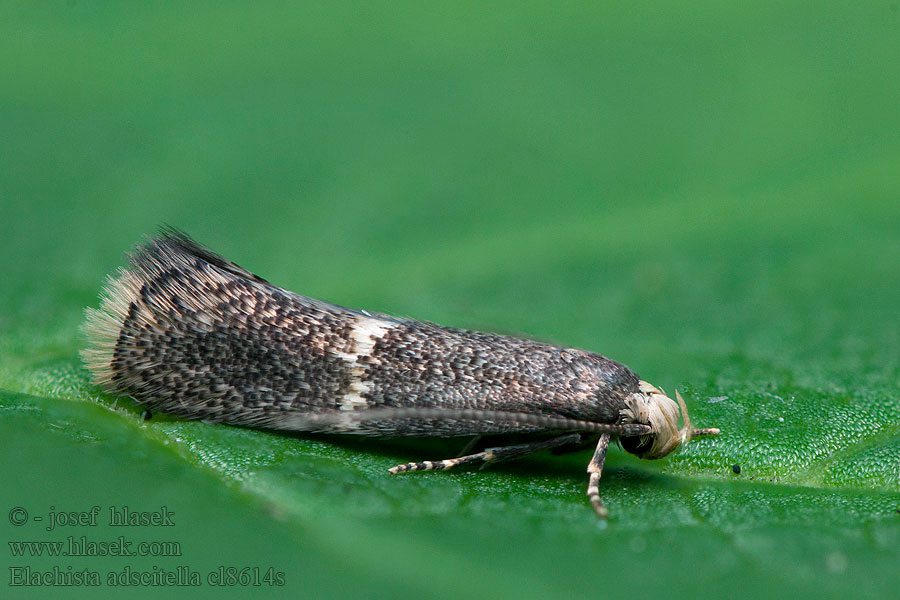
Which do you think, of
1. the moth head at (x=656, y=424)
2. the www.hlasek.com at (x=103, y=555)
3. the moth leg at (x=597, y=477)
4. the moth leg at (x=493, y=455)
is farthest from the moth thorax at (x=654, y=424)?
the www.hlasek.com at (x=103, y=555)

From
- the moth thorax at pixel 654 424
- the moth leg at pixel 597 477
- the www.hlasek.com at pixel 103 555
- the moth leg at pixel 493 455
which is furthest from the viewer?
the moth thorax at pixel 654 424

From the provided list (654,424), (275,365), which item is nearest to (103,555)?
(275,365)

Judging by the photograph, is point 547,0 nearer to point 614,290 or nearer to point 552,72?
point 552,72

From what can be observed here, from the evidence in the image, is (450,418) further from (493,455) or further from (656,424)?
(656,424)

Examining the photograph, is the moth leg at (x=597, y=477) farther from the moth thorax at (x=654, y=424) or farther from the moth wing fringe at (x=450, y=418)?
the moth thorax at (x=654, y=424)

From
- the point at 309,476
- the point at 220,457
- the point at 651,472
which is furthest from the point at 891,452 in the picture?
the point at 220,457

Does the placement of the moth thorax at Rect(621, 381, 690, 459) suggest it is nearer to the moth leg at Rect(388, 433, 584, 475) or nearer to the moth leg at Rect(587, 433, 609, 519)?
the moth leg at Rect(587, 433, 609, 519)

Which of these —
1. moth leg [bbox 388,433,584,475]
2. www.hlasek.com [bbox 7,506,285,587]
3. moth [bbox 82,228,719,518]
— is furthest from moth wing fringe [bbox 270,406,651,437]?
www.hlasek.com [bbox 7,506,285,587]
